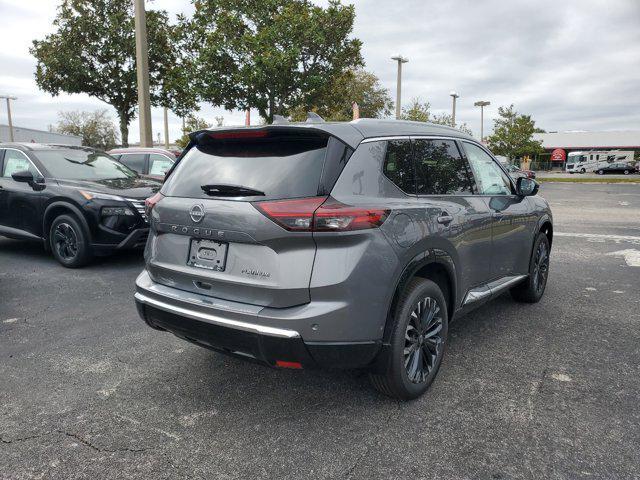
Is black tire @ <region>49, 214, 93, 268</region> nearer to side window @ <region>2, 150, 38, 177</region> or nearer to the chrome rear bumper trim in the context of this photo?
side window @ <region>2, 150, 38, 177</region>

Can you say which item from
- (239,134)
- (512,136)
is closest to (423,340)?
(239,134)

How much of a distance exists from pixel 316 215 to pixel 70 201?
529 cm

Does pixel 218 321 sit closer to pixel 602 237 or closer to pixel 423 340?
pixel 423 340

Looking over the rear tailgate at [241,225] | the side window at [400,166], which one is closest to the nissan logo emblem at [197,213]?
the rear tailgate at [241,225]

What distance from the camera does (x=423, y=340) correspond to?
10.3 feet

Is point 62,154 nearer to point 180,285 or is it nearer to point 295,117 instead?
point 180,285

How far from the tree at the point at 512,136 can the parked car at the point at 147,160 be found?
49712 mm

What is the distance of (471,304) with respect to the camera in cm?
378

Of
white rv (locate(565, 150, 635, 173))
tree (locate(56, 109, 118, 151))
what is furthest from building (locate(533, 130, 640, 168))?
tree (locate(56, 109, 118, 151))

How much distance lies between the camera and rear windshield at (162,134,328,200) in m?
2.71

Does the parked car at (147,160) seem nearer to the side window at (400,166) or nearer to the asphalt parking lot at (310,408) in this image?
the asphalt parking lot at (310,408)

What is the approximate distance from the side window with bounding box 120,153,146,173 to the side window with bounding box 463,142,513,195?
347 inches

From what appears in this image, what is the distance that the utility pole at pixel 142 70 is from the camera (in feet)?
40.9

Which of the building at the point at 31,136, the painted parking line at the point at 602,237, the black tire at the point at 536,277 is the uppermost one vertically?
the building at the point at 31,136
